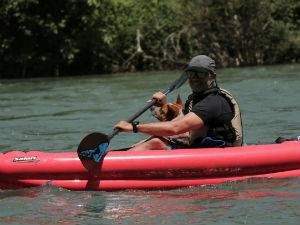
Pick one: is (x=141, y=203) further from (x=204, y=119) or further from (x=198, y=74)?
(x=198, y=74)

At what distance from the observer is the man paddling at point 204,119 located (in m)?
4.41

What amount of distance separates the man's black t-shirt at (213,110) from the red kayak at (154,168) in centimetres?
26

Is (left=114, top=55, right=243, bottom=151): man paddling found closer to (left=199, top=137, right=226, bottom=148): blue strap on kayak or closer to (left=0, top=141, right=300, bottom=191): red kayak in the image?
(left=199, top=137, right=226, bottom=148): blue strap on kayak

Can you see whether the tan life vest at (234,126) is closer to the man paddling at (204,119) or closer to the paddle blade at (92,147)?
the man paddling at (204,119)

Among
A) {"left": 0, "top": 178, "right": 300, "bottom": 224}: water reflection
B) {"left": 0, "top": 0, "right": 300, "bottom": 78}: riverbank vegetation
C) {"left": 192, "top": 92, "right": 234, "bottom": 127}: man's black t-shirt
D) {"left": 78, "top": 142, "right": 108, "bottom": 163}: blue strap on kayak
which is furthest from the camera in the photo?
{"left": 0, "top": 0, "right": 300, "bottom": 78}: riverbank vegetation

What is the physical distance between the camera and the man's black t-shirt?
Result: 440 centimetres

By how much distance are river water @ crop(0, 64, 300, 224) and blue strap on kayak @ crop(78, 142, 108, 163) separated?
0.95 feet

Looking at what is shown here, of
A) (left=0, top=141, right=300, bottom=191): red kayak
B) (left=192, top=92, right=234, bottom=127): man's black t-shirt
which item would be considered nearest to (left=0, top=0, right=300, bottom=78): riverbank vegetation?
(left=0, top=141, right=300, bottom=191): red kayak

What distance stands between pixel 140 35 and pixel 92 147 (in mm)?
18246

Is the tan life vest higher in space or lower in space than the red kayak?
higher

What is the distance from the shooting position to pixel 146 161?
4539 millimetres

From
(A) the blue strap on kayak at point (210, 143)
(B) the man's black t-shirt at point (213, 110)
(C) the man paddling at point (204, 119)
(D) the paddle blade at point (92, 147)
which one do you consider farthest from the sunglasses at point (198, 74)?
(D) the paddle blade at point (92, 147)

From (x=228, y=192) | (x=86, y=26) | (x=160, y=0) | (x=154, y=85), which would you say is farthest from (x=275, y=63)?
(x=228, y=192)

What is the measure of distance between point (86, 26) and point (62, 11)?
1046 millimetres
